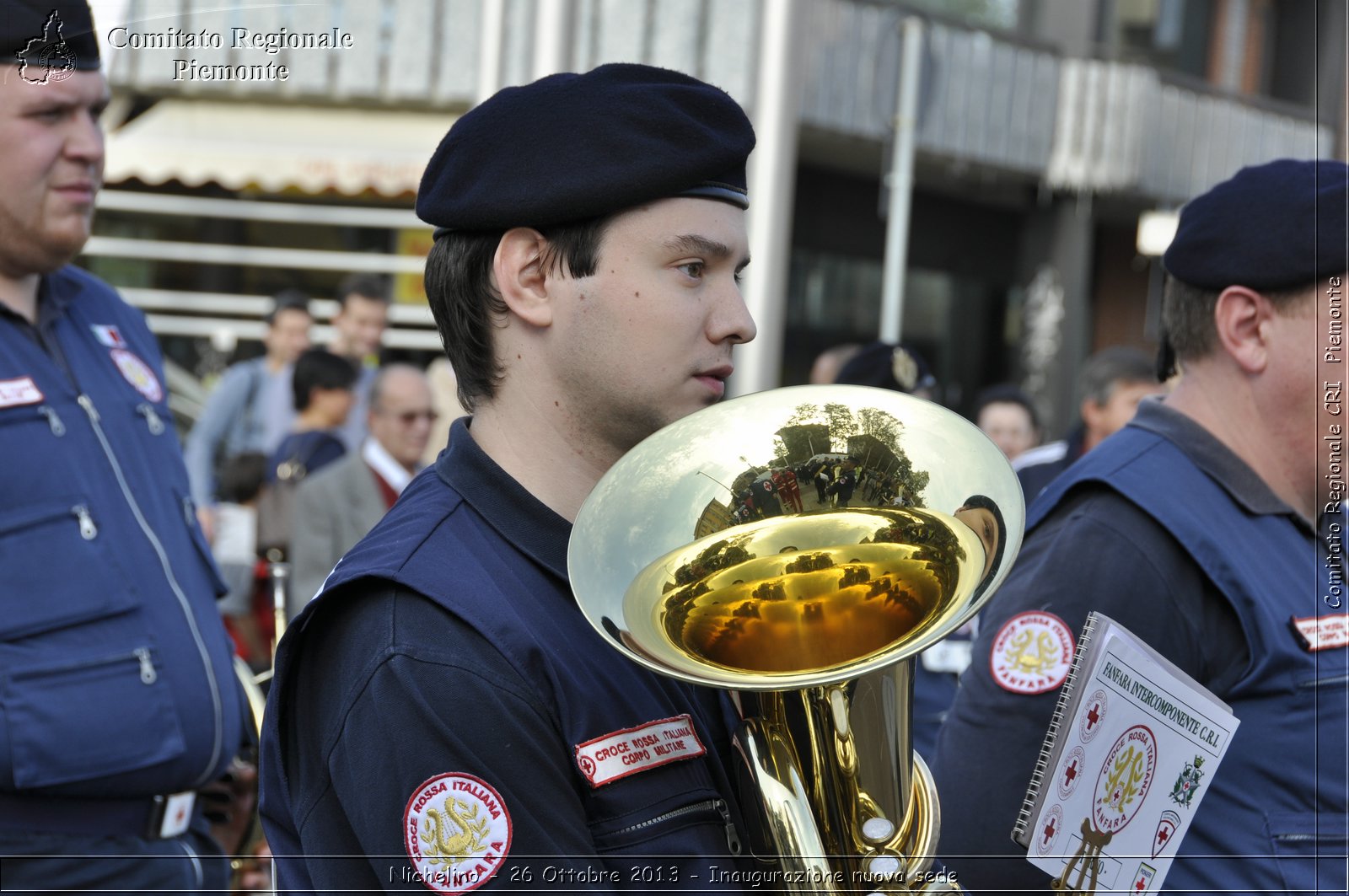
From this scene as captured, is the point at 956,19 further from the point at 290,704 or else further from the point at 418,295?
the point at 290,704

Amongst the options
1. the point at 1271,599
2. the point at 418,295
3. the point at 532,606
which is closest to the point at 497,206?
the point at 532,606

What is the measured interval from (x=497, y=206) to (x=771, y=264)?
32.2 ft

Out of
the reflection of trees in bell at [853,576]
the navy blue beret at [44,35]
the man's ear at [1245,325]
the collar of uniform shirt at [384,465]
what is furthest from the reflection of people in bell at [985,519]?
the collar of uniform shirt at [384,465]

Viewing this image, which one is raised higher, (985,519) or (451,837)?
(985,519)

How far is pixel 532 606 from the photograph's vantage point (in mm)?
1632

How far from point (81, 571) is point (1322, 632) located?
79.1 inches

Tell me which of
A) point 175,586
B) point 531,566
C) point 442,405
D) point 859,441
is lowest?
point 442,405

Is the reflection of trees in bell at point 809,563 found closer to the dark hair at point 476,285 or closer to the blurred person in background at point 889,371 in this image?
the dark hair at point 476,285

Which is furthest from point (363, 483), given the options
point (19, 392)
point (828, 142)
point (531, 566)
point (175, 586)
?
point (828, 142)

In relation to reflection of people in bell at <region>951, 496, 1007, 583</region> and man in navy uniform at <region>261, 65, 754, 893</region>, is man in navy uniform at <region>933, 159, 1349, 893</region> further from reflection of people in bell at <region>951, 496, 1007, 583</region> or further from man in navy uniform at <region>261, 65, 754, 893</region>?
man in navy uniform at <region>261, 65, 754, 893</region>

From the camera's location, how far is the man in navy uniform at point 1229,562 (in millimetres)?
2199

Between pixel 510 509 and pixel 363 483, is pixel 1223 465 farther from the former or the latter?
pixel 363 483

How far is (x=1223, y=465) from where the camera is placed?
2414 mm

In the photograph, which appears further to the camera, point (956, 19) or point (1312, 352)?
point (956, 19)
